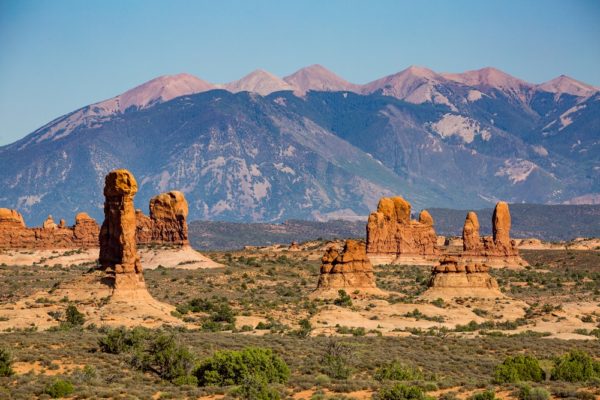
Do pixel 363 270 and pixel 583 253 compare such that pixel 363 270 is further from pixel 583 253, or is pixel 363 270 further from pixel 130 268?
pixel 583 253

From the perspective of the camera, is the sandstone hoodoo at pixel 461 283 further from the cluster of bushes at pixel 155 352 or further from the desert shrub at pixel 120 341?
the cluster of bushes at pixel 155 352

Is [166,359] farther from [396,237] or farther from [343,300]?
[396,237]

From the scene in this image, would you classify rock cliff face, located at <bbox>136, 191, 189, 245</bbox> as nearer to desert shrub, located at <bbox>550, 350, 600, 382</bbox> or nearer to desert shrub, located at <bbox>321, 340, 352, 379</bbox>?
desert shrub, located at <bbox>321, 340, 352, 379</bbox>

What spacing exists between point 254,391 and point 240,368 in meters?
5.66

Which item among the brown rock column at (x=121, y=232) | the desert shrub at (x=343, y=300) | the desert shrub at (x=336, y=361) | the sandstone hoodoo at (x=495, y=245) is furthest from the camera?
the sandstone hoodoo at (x=495, y=245)

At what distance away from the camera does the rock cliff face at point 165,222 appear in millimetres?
120812

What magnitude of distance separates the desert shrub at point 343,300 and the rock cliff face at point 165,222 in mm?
37909

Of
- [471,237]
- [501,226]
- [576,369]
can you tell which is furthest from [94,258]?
[576,369]

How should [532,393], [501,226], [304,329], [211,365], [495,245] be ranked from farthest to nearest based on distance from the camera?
1. [495,245]
2. [501,226]
3. [304,329]
4. [211,365]
5. [532,393]

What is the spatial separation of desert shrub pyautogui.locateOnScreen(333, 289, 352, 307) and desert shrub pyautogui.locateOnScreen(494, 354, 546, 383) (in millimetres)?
28292

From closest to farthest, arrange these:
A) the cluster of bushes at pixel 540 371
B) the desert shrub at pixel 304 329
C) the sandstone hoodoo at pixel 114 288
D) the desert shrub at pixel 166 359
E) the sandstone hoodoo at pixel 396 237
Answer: the cluster of bushes at pixel 540 371 < the desert shrub at pixel 166 359 < the desert shrub at pixel 304 329 < the sandstone hoodoo at pixel 114 288 < the sandstone hoodoo at pixel 396 237

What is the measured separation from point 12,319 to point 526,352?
943 inches

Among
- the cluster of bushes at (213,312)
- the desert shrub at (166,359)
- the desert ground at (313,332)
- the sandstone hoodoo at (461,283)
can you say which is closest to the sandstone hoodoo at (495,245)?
the desert ground at (313,332)

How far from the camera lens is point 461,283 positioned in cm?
9031
